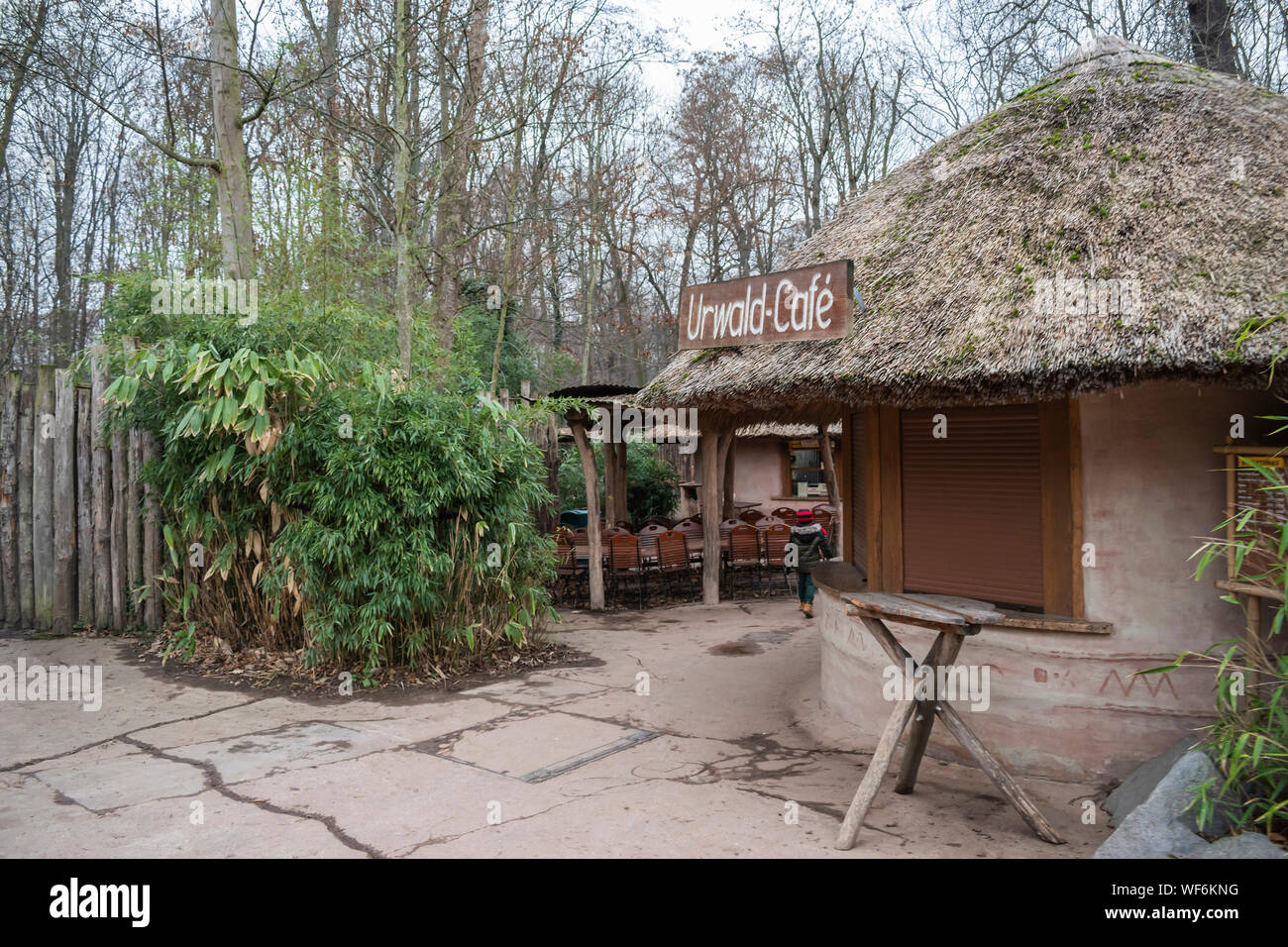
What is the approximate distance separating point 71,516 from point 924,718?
28.2ft

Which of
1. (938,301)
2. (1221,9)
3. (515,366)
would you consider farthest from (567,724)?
(515,366)

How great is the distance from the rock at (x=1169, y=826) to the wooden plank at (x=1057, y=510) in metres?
1.60

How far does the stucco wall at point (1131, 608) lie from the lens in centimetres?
475

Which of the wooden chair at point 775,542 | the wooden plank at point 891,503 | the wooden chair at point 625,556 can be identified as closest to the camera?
the wooden plank at point 891,503

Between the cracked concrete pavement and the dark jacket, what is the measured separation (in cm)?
253

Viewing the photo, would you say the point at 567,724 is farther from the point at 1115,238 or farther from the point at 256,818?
the point at 1115,238

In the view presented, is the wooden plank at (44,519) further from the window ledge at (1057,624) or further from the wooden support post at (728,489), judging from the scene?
the wooden support post at (728,489)

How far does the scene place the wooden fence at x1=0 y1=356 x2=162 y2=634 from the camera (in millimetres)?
8719

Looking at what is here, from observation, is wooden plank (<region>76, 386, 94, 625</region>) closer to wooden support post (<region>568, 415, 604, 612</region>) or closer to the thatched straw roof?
wooden support post (<region>568, 415, 604, 612</region>)

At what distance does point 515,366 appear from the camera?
1836 centimetres

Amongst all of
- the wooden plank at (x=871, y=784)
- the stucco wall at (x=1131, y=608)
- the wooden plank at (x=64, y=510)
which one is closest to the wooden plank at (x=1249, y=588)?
the stucco wall at (x=1131, y=608)

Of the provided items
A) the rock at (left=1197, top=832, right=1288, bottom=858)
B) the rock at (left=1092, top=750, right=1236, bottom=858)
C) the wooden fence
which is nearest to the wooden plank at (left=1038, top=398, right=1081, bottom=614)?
the rock at (left=1092, top=750, right=1236, bottom=858)
